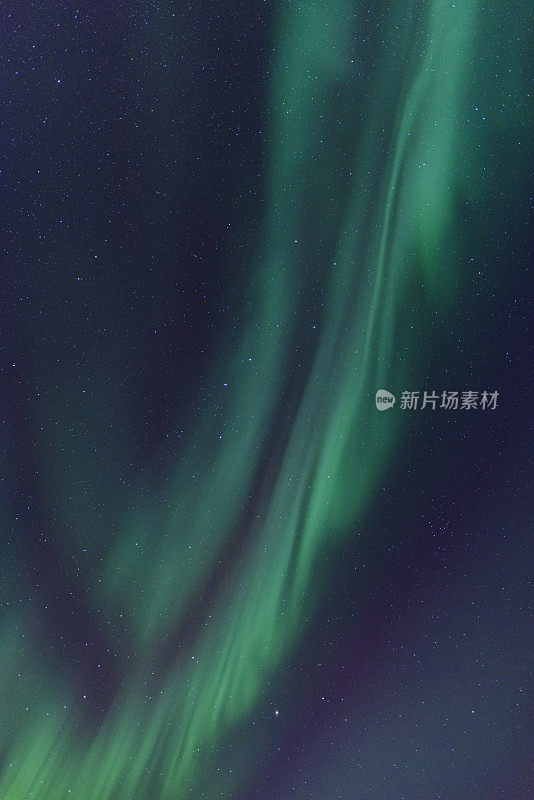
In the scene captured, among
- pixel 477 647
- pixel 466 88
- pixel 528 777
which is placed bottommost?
pixel 528 777

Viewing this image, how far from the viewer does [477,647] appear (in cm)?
60

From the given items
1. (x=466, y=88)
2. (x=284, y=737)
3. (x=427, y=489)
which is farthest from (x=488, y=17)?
(x=284, y=737)

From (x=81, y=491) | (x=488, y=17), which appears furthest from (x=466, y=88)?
(x=81, y=491)

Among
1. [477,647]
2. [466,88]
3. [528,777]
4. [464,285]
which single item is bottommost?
[528,777]

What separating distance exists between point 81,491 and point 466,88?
470mm

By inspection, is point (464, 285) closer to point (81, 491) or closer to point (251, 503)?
point (251, 503)

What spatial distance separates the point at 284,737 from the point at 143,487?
256 mm

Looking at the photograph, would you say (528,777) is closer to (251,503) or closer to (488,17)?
(251,503)

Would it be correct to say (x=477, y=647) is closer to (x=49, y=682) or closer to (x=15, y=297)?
(x=49, y=682)

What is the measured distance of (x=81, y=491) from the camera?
592 millimetres

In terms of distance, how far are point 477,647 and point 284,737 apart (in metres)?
0.19

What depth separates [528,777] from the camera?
616 millimetres

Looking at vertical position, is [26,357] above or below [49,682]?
above

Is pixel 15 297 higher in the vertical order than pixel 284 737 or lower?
higher
